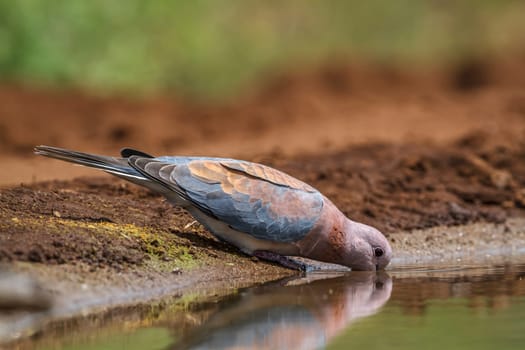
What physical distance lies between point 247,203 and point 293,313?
3.75ft

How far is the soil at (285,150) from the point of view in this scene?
627cm

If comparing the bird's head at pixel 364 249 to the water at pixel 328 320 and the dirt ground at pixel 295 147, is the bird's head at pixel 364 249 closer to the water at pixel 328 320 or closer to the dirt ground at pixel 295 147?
the water at pixel 328 320

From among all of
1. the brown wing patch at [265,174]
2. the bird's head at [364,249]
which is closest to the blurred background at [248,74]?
the brown wing patch at [265,174]

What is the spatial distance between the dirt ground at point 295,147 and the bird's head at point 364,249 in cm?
80

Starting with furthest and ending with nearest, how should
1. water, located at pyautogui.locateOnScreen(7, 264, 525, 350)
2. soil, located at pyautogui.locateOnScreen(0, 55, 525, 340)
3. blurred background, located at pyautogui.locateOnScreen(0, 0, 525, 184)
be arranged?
1. blurred background, located at pyautogui.locateOnScreen(0, 0, 525, 184)
2. soil, located at pyautogui.locateOnScreen(0, 55, 525, 340)
3. water, located at pyautogui.locateOnScreen(7, 264, 525, 350)

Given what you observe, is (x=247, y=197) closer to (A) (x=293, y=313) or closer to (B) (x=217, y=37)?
(A) (x=293, y=313)

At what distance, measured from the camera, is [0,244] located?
554 cm

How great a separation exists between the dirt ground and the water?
2.43ft

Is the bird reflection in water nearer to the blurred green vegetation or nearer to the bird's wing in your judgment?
the bird's wing

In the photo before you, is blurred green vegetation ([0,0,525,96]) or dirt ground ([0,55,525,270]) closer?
dirt ground ([0,55,525,270])

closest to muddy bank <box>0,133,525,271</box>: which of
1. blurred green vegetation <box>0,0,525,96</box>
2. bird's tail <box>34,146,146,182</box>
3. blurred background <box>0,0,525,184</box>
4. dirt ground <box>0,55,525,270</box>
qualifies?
dirt ground <box>0,55,525,270</box>

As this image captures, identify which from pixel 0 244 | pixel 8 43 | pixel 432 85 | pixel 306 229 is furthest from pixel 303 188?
pixel 432 85

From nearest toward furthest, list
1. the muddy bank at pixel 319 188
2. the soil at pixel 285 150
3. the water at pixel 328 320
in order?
the water at pixel 328 320, the muddy bank at pixel 319 188, the soil at pixel 285 150

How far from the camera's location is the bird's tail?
6371mm
